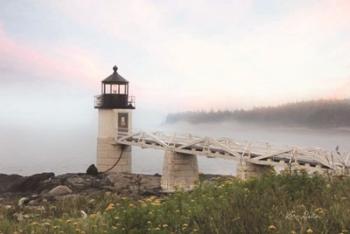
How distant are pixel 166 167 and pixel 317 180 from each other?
25119 mm

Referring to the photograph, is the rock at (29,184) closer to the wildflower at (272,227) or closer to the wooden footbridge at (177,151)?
the wooden footbridge at (177,151)

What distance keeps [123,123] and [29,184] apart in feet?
29.8

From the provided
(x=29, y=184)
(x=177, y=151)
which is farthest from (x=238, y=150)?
(x=29, y=184)

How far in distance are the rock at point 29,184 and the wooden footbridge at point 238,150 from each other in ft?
21.0

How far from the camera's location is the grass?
5738 mm

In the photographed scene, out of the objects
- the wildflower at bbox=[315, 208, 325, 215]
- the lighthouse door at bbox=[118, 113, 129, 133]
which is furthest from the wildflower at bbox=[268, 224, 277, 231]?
the lighthouse door at bbox=[118, 113, 129, 133]

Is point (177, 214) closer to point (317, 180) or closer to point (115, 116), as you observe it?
point (317, 180)

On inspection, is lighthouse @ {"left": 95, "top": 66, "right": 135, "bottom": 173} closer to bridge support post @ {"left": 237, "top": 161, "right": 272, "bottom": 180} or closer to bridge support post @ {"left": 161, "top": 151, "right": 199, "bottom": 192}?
bridge support post @ {"left": 161, "top": 151, "right": 199, "bottom": 192}

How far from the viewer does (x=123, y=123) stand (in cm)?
4191

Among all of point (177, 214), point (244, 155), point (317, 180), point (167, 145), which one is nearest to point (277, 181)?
point (317, 180)

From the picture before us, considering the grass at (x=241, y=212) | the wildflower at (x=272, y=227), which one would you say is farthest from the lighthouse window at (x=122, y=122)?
the wildflower at (x=272, y=227)

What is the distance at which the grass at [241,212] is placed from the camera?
574 centimetres

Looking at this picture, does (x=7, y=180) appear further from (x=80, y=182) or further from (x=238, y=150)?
(x=238, y=150)

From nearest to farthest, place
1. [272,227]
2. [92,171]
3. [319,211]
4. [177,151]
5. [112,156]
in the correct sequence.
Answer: [272,227] → [319,211] → [177,151] → [92,171] → [112,156]
